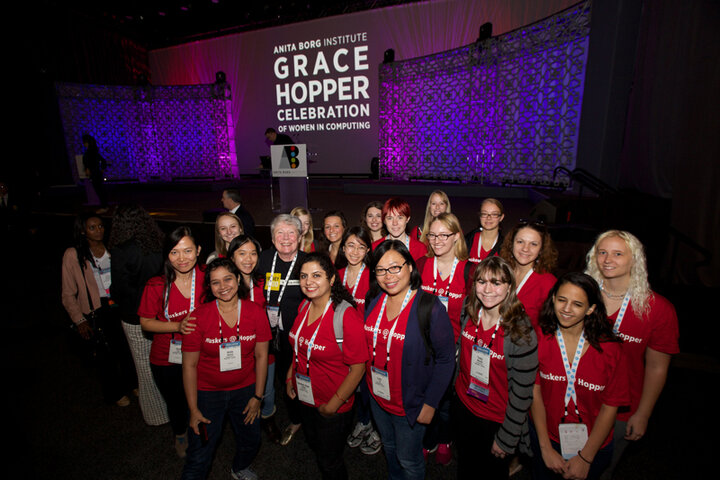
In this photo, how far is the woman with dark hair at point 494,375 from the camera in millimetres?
1686

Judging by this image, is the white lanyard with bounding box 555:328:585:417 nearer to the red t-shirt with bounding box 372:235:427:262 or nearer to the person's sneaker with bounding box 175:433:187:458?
the red t-shirt with bounding box 372:235:427:262

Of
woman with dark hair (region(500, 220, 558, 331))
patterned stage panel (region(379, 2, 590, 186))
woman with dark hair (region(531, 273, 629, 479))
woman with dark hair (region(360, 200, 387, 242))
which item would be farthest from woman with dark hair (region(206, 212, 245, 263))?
patterned stage panel (region(379, 2, 590, 186))

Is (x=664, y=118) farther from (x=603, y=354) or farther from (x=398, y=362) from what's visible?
(x=398, y=362)

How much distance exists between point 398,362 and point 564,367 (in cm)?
85

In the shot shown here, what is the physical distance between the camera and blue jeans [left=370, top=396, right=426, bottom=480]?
189 cm

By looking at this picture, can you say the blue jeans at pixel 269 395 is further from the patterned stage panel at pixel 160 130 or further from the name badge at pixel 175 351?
the patterned stage panel at pixel 160 130

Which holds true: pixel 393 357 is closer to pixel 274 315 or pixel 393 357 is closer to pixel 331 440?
pixel 331 440

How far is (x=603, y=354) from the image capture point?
5.45 feet

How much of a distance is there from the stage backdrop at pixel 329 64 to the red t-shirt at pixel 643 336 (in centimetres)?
1070

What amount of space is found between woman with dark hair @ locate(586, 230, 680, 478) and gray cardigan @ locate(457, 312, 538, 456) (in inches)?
23.7

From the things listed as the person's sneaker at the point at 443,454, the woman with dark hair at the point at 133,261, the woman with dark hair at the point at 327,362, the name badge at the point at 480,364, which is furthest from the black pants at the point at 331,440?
the woman with dark hair at the point at 133,261

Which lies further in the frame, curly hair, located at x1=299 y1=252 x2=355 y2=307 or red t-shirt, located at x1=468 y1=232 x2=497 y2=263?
red t-shirt, located at x1=468 y1=232 x2=497 y2=263

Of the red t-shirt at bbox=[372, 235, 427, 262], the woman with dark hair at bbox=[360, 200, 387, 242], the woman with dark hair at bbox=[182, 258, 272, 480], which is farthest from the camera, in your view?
the woman with dark hair at bbox=[360, 200, 387, 242]

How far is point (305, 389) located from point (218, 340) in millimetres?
612
